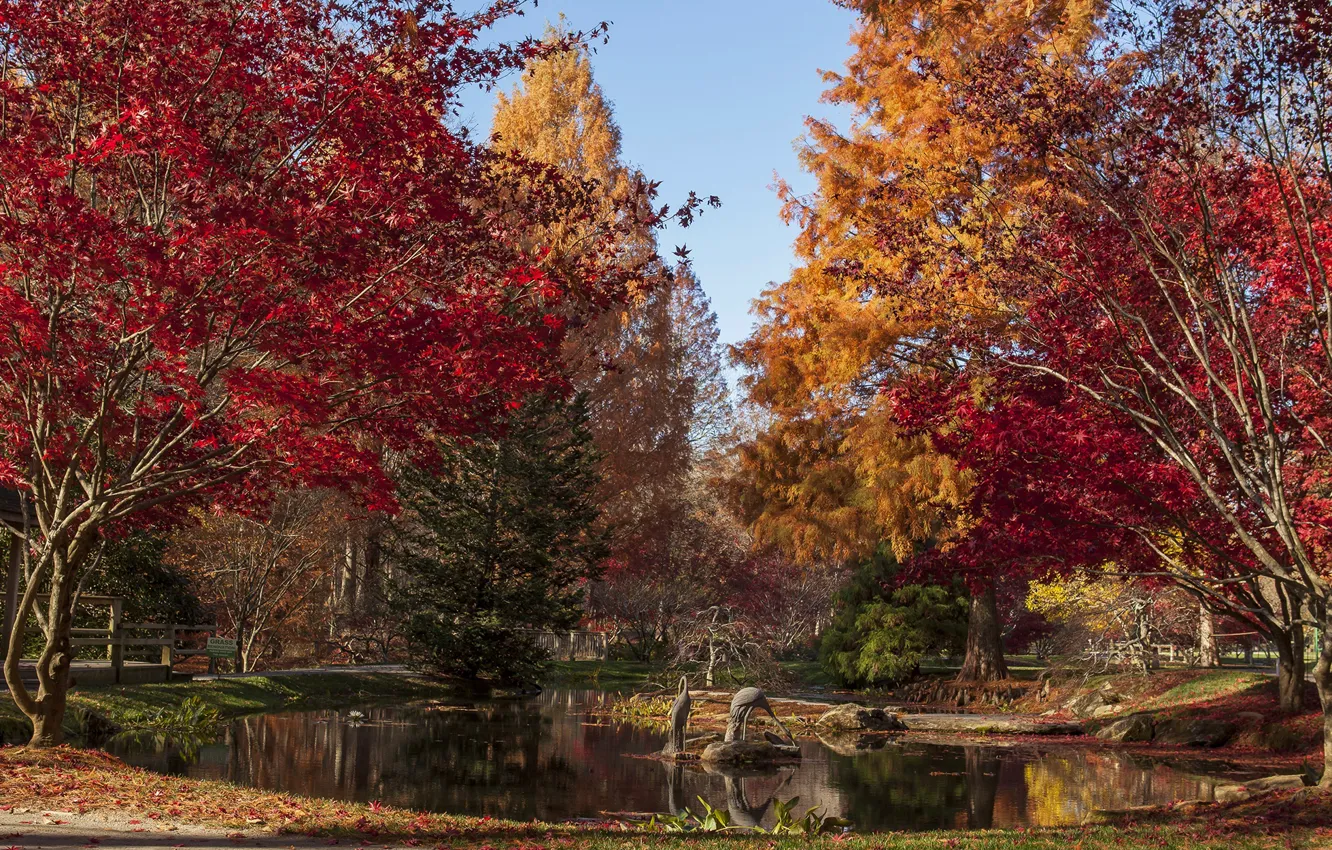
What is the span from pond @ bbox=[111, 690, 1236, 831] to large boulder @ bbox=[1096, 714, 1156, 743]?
1.35 m

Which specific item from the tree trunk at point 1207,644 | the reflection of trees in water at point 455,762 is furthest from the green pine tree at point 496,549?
the tree trunk at point 1207,644

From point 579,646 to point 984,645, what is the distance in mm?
17432

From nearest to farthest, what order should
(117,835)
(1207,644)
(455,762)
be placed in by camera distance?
(117,835) → (455,762) → (1207,644)

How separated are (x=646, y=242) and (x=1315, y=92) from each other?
25004 millimetres

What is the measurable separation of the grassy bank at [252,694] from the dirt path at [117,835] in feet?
16.3

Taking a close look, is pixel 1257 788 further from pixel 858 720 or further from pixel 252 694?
pixel 252 694

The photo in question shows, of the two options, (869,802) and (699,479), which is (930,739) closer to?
(869,802)

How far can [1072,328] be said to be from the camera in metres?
11.0

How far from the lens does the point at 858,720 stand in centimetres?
1644

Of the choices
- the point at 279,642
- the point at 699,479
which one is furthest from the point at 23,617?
the point at 699,479

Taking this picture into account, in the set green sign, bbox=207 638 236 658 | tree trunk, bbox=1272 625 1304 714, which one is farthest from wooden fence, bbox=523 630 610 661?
tree trunk, bbox=1272 625 1304 714

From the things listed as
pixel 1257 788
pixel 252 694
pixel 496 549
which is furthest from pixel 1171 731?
pixel 252 694

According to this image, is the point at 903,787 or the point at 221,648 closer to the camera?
the point at 903,787

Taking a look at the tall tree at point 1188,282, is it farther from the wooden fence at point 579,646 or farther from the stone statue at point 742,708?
the wooden fence at point 579,646
